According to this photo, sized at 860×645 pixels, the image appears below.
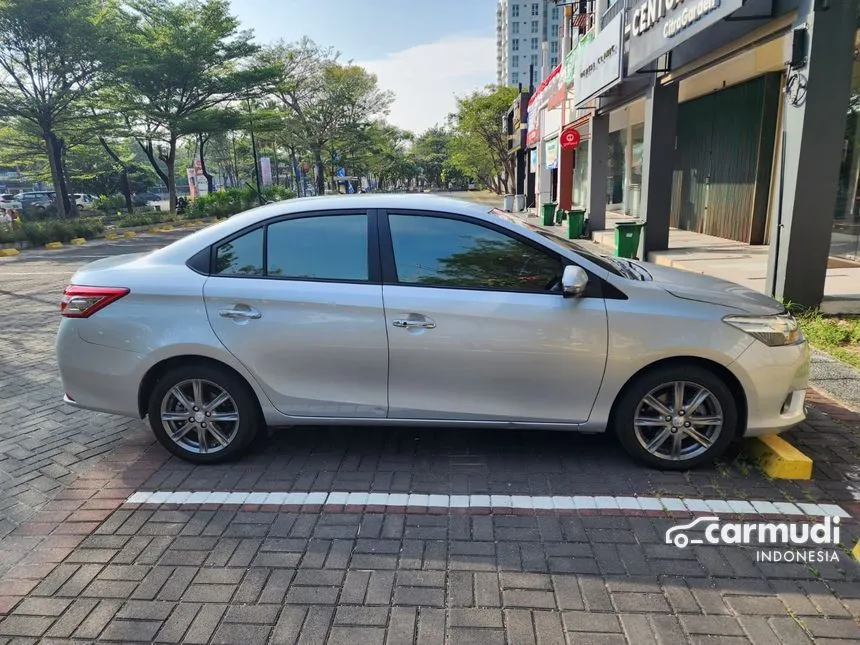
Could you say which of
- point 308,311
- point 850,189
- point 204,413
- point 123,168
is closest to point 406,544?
point 308,311

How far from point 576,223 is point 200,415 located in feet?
49.5

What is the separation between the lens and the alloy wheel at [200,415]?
385cm

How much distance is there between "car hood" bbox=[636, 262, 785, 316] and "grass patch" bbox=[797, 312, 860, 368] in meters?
2.53

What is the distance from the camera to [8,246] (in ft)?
65.1

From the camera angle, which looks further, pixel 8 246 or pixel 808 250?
pixel 8 246

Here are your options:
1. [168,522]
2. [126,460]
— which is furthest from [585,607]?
[126,460]

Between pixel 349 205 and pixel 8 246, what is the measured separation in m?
21.1

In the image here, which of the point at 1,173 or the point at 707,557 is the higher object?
the point at 1,173

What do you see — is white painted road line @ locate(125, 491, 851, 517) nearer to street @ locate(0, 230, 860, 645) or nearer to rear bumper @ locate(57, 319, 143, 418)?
street @ locate(0, 230, 860, 645)

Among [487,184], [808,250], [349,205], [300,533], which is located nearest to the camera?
[300,533]

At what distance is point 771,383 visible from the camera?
3.53m

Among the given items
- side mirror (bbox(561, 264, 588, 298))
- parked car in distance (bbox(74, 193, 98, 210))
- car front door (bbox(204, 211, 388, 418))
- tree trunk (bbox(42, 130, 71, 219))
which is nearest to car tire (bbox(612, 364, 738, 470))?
side mirror (bbox(561, 264, 588, 298))

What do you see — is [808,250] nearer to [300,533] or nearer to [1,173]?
[300,533]

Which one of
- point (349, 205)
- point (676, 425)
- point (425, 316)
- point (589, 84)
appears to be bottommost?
point (676, 425)
